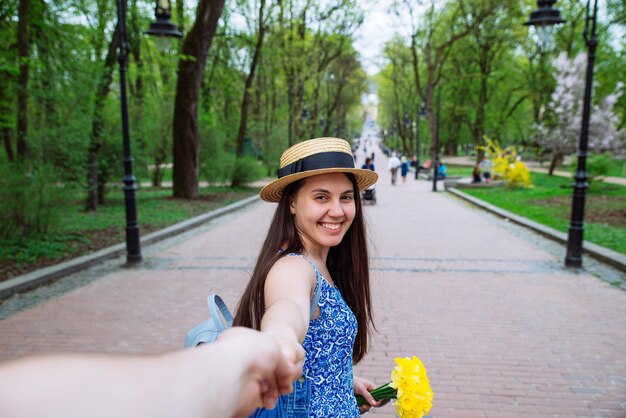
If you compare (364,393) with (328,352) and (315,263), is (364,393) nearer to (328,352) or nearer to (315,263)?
(328,352)

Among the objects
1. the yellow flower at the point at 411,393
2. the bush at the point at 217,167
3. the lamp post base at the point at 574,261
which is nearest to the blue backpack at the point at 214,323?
the yellow flower at the point at 411,393

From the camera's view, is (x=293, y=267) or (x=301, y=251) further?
(x=301, y=251)

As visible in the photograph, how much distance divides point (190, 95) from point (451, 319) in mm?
13039

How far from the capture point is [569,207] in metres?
15.0

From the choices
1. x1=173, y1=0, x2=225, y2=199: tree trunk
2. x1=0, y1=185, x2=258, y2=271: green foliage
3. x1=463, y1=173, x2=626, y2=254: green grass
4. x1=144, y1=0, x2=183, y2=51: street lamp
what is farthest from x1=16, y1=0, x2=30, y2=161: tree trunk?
x1=463, y1=173, x2=626, y2=254: green grass

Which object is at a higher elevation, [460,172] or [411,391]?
[411,391]

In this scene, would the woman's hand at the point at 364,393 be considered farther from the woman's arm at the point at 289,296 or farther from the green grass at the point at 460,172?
the green grass at the point at 460,172

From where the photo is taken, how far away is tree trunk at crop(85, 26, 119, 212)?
13.7 metres

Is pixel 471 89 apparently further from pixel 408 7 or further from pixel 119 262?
pixel 119 262

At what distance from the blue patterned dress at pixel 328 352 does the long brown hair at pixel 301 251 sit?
185mm

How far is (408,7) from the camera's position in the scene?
101 feet

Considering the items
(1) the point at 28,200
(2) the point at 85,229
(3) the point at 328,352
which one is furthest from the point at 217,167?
(3) the point at 328,352

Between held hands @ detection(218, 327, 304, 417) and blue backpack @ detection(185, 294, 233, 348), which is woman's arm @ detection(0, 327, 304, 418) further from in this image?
blue backpack @ detection(185, 294, 233, 348)

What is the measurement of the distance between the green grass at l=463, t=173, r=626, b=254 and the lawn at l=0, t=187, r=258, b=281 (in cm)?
1004
